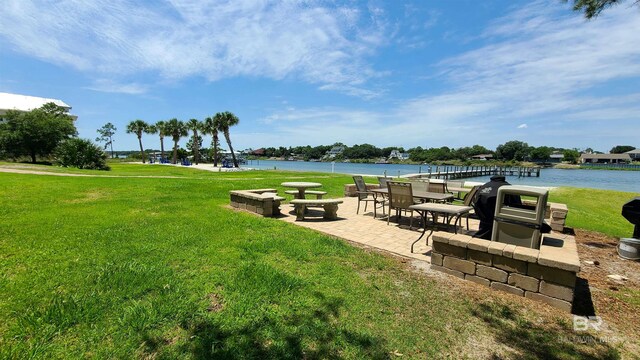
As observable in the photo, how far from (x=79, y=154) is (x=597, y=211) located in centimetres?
3534

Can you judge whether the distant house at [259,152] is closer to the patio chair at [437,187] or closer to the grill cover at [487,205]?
the patio chair at [437,187]

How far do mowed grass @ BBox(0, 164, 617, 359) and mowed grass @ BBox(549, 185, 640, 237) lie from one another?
624cm

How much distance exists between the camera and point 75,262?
3770mm

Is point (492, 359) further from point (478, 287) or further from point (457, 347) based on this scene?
point (478, 287)

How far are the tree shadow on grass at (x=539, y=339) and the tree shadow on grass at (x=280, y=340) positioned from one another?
3.74 ft

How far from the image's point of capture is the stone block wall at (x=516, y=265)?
10.2 feet

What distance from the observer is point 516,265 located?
3381 millimetres

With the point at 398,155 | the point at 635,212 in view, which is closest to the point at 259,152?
the point at 398,155

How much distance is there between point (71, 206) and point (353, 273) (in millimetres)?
7474

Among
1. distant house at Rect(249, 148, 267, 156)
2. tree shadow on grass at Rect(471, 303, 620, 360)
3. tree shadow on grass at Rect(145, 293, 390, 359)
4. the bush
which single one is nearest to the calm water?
tree shadow on grass at Rect(471, 303, 620, 360)

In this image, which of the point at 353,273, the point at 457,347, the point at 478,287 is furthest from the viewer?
the point at 353,273

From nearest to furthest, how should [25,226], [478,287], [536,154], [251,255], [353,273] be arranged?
[478,287] < [353,273] < [251,255] < [25,226] < [536,154]

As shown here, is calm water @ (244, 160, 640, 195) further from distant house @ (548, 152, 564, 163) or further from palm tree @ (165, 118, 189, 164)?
distant house @ (548, 152, 564, 163)

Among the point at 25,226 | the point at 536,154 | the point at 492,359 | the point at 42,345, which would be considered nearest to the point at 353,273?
the point at 492,359
